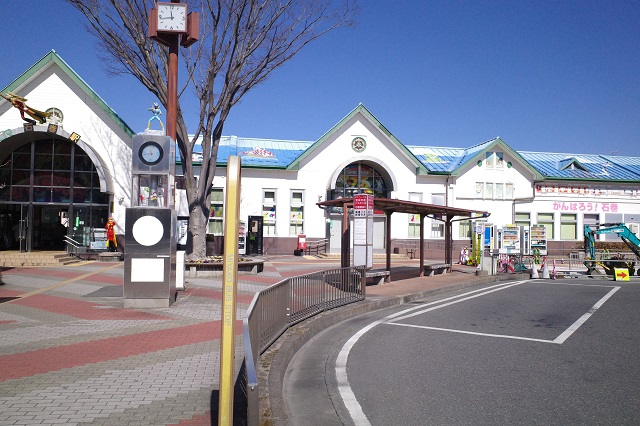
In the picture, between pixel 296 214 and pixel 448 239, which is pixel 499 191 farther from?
pixel 448 239

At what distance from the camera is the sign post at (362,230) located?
1630cm

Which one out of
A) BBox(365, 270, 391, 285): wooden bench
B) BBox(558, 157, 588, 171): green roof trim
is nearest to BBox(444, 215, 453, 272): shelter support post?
BBox(365, 270, 391, 285): wooden bench

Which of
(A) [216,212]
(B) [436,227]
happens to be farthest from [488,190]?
(A) [216,212]

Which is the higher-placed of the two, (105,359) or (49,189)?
(49,189)

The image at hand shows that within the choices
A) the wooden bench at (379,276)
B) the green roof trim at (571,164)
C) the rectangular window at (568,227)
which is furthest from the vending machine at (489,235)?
the green roof trim at (571,164)

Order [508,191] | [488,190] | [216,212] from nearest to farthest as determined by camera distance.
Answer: [216,212] → [488,190] → [508,191]

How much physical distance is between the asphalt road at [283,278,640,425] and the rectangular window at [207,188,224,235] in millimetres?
21301

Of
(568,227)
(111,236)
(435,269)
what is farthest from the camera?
(568,227)

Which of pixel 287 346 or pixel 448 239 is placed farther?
pixel 448 239

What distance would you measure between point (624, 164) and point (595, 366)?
42377mm

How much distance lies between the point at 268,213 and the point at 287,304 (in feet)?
80.2

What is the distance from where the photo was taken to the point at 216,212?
3316cm

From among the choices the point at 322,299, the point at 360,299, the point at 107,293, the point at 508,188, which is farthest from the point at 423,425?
the point at 508,188

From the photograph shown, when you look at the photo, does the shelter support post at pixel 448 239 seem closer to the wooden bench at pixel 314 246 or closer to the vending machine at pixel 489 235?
the vending machine at pixel 489 235
